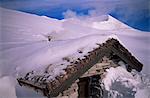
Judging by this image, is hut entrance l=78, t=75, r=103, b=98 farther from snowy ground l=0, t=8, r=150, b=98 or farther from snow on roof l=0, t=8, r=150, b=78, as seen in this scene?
snow on roof l=0, t=8, r=150, b=78

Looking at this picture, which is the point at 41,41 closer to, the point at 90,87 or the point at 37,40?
the point at 37,40

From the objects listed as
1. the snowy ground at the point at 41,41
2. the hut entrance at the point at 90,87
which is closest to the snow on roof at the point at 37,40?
the snowy ground at the point at 41,41

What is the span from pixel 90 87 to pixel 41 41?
1.59 ft

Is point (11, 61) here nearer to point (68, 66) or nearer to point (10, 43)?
point (10, 43)

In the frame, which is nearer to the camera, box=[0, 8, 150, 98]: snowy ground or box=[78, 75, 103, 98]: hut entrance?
box=[0, 8, 150, 98]: snowy ground

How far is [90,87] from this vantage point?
2426 mm

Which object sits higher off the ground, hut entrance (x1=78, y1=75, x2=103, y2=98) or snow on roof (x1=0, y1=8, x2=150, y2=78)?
snow on roof (x1=0, y1=8, x2=150, y2=78)

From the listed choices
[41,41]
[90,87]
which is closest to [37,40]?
[41,41]

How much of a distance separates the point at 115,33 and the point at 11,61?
0.74 meters

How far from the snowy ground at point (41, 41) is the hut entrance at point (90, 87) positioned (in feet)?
0.22

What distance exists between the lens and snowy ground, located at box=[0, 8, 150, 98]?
7.30 ft

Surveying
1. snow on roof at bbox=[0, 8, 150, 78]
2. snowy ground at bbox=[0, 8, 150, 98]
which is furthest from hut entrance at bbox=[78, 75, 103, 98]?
snow on roof at bbox=[0, 8, 150, 78]

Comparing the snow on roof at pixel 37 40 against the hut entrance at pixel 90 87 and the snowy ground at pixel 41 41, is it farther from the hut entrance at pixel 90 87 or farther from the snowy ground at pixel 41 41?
the hut entrance at pixel 90 87

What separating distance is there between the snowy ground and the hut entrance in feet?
0.22
